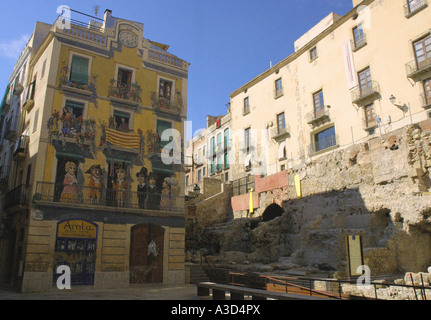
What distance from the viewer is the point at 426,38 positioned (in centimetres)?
2105

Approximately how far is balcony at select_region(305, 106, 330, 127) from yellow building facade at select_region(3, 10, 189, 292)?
41.3ft

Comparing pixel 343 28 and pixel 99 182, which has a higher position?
pixel 343 28

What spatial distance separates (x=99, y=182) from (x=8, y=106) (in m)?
13.4

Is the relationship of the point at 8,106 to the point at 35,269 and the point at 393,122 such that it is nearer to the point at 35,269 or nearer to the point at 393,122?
the point at 35,269

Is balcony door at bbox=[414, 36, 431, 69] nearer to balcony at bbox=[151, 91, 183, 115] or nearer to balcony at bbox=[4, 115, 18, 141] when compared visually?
balcony at bbox=[151, 91, 183, 115]

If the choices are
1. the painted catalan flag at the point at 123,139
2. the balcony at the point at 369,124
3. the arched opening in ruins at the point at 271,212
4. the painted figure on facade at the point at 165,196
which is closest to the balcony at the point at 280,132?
the arched opening in ruins at the point at 271,212

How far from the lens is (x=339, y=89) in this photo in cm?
2659

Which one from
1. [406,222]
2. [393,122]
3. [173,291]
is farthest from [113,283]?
[393,122]

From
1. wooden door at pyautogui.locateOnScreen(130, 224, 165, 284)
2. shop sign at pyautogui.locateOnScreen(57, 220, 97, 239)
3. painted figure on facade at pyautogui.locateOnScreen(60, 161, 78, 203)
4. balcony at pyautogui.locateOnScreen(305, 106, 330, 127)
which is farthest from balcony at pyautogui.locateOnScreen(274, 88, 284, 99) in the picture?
shop sign at pyautogui.locateOnScreen(57, 220, 97, 239)

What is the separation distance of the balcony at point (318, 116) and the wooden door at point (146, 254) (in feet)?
54.6

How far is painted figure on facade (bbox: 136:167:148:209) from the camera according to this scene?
17436 mm

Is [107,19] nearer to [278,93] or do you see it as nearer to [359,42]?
[359,42]

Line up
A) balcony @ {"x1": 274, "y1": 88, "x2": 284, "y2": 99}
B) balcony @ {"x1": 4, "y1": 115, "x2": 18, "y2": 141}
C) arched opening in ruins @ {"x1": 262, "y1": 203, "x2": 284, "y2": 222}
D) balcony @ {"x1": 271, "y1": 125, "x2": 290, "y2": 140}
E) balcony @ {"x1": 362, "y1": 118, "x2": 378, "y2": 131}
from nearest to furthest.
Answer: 1. balcony @ {"x1": 4, "y1": 115, "x2": 18, "y2": 141}
2. balcony @ {"x1": 362, "y1": 118, "x2": 378, "y2": 131}
3. arched opening in ruins @ {"x1": 262, "y1": 203, "x2": 284, "y2": 222}
4. balcony @ {"x1": 271, "y1": 125, "x2": 290, "y2": 140}
5. balcony @ {"x1": 274, "y1": 88, "x2": 284, "y2": 99}

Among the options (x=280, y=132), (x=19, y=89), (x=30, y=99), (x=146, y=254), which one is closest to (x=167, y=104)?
(x=30, y=99)
